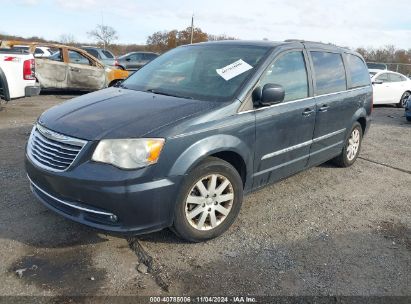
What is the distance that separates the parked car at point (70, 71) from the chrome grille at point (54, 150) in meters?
8.03

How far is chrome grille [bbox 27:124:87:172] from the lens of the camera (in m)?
2.99

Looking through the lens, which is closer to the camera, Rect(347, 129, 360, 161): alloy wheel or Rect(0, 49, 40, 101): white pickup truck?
Rect(347, 129, 360, 161): alloy wheel

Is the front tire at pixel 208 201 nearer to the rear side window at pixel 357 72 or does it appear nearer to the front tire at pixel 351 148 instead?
the front tire at pixel 351 148

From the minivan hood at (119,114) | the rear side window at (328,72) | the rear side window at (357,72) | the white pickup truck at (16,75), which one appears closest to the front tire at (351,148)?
the rear side window at (357,72)

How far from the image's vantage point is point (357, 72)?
571cm

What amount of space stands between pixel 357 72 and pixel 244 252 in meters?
3.65

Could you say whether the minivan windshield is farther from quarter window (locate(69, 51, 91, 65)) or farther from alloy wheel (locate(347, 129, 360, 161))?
quarter window (locate(69, 51, 91, 65))

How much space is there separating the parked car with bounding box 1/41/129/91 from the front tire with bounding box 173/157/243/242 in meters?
8.37

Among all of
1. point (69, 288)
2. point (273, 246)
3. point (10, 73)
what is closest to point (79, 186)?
point (69, 288)

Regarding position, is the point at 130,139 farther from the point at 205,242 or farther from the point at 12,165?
the point at 12,165

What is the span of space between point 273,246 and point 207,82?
1683 mm

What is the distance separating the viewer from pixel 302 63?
440 centimetres

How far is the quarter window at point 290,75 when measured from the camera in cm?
392

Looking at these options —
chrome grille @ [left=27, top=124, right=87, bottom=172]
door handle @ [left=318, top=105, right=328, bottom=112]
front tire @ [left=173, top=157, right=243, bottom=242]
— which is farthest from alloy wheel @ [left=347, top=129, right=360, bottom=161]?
chrome grille @ [left=27, top=124, right=87, bottom=172]
